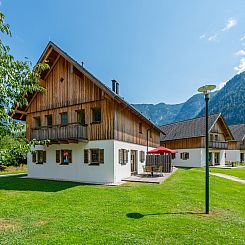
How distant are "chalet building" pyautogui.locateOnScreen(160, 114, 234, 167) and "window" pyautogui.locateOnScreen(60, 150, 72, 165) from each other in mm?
22058

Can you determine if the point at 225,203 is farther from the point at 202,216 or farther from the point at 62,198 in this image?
the point at 62,198

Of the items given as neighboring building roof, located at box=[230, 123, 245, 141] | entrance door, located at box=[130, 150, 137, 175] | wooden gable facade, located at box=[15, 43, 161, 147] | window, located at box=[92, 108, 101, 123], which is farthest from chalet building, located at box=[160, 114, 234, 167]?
window, located at box=[92, 108, 101, 123]

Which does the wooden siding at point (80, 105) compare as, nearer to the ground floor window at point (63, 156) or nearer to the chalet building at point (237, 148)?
the ground floor window at point (63, 156)

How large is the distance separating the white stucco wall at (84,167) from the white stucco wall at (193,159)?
1720cm

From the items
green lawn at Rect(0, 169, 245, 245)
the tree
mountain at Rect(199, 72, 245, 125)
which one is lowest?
green lawn at Rect(0, 169, 245, 245)

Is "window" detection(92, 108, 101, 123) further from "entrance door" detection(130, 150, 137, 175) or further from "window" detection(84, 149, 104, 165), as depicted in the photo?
"entrance door" detection(130, 150, 137, 175)

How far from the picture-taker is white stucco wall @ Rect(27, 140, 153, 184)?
16.3 m

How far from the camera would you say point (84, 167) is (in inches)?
683

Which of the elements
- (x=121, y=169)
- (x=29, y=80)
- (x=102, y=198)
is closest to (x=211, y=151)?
(x=121, y=169)

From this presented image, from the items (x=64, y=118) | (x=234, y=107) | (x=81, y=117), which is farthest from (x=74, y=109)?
(x=234, y=107)

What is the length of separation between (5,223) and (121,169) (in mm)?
10528

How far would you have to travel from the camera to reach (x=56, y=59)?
19.0 metres

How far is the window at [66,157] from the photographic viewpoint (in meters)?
18.3

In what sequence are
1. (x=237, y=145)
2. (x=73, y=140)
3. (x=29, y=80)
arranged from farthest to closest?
(x=237, y=145) → (x=73, y=140) → (x=29, y=80)
